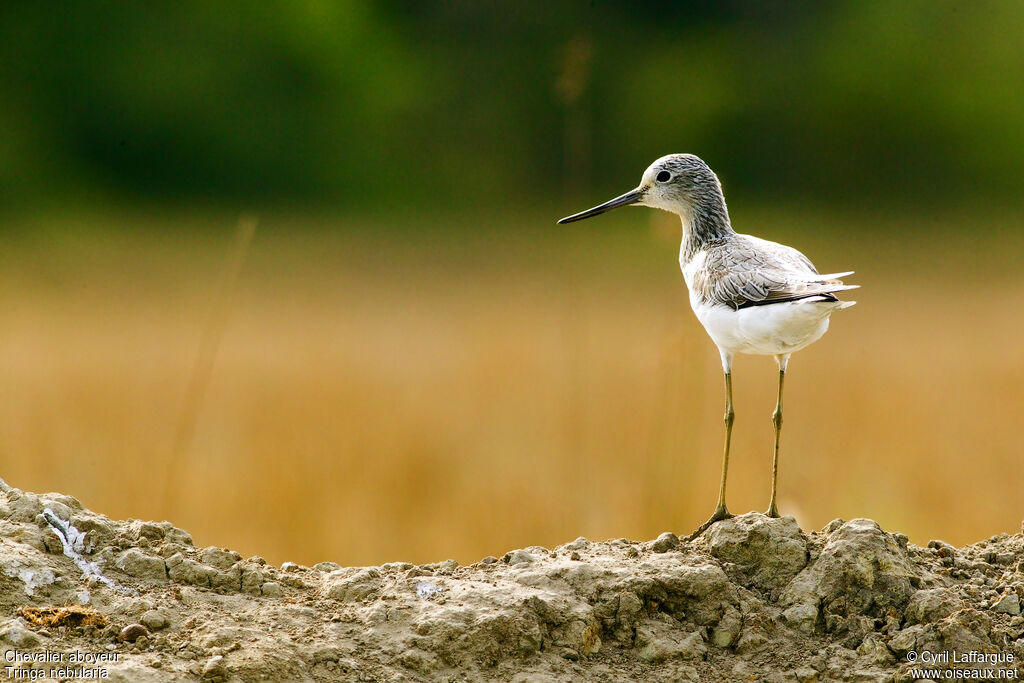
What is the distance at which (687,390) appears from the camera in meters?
6.20

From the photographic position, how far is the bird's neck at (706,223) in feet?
16.4

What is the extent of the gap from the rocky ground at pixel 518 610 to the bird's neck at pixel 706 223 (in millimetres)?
1466

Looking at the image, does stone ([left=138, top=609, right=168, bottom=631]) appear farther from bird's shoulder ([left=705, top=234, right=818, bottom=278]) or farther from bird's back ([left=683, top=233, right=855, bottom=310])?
bird's shoulder ([left=705, top=234, right=818, bottom=278])

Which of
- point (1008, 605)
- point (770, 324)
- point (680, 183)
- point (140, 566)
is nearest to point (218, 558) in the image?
point (140, 566)

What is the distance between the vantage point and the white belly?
4102 millimetres

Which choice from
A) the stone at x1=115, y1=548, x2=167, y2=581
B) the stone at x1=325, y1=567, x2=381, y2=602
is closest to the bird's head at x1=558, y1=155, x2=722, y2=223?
the stone at x1=325, y1=567, x2=381, y2=602

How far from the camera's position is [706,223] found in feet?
16.4

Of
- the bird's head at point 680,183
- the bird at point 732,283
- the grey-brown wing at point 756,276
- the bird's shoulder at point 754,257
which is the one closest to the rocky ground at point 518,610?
the bird at point 732,283

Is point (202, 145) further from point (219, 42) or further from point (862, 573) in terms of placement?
point (862, 573)

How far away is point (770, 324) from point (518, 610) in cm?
149

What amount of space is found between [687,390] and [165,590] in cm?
338

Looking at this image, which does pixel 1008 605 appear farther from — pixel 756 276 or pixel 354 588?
pixel 354 588

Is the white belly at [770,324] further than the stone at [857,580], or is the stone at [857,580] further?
the white belly at [770,324]

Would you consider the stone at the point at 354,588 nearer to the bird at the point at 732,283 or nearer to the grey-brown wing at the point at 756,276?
the bird at the point at 732,283
